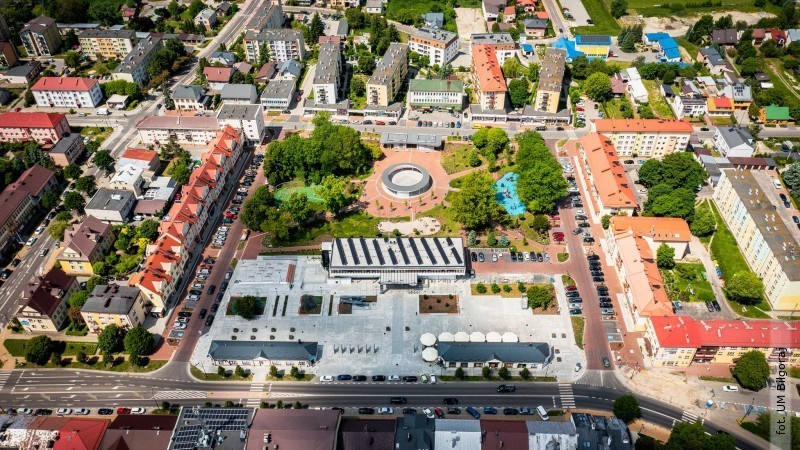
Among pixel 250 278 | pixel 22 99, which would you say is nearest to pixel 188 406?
pixel 250 278

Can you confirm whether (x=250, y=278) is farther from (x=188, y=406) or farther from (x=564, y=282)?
(x=564, y=282)

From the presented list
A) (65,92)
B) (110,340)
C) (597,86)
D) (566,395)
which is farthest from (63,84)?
(566,395)

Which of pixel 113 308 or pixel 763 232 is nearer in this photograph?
pixel 113 308

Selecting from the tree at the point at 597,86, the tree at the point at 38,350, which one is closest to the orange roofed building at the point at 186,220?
the tree at the point at 38,350

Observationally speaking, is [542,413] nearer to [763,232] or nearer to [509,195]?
[509,195]

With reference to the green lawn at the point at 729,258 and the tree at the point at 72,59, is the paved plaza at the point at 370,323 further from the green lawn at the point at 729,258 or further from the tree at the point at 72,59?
the tree at the point at 72,59

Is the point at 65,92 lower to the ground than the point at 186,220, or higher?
higher

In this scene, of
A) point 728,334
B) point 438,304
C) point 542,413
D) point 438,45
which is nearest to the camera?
point 542,413
